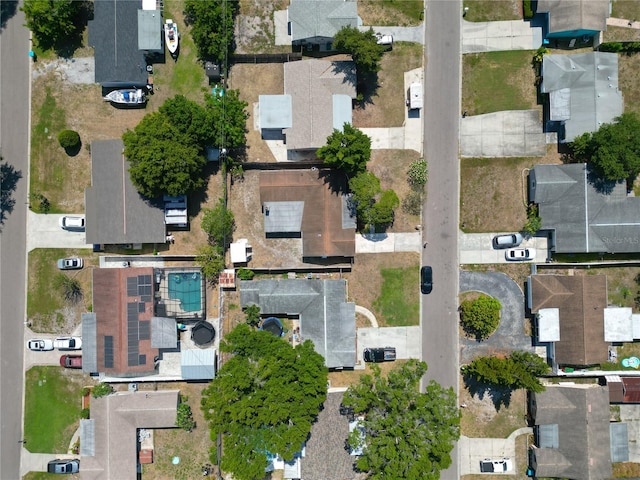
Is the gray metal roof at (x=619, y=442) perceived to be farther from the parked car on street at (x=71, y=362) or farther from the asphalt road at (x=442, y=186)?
the parked car on street at (x=71, y=362)

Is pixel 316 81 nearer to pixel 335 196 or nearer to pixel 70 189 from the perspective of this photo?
pixel 335 196

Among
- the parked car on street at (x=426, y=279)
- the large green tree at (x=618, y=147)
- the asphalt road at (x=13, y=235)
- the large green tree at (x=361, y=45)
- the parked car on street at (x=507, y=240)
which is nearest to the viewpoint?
the large green tree at (x=618, y=147)

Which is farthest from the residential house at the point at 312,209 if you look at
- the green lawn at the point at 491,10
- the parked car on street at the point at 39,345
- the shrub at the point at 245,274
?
the parked car on street at the point at 39,345

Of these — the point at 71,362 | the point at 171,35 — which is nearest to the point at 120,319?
the point at 71,362

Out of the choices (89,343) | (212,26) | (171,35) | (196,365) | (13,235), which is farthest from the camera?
(13,235)

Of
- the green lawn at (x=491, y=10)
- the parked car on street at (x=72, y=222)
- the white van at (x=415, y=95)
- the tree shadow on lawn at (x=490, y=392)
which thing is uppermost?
the green lawn at (x=491, y=10)

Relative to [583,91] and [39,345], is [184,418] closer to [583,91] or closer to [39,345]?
[39,345]
